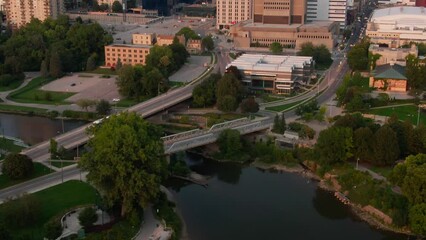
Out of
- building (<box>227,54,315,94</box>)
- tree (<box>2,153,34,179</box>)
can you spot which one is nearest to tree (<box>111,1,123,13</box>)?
building (<box>227,54,315,94</box>)

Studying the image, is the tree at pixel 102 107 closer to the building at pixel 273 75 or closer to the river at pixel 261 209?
the river at pixel 261 209

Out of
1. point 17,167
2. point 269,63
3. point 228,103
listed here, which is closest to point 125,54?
point 269,63

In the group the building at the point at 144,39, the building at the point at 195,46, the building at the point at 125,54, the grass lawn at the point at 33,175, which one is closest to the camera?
the grass lawn at the point at 33,175

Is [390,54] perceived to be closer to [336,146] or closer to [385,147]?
[385,147]

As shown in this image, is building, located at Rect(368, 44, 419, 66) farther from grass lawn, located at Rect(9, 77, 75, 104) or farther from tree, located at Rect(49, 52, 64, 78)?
tree, located at Rect(49, 52, 64, 78)

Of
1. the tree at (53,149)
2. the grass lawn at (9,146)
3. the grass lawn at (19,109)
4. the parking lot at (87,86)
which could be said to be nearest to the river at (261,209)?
the tree at (53,149)
